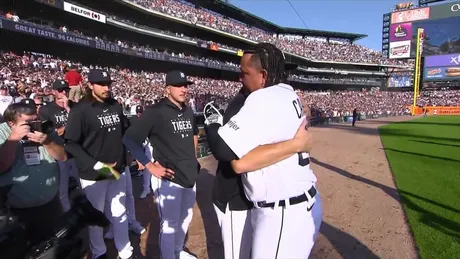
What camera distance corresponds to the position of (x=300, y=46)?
2398 inches

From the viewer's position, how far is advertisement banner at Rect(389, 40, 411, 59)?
5997cm

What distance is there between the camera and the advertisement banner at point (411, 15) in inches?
2343

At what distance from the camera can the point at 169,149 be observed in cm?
360

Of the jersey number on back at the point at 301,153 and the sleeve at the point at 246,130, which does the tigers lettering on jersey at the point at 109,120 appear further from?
the jersey number on back at the point at 301,153

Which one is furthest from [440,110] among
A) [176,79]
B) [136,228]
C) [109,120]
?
[109,120]

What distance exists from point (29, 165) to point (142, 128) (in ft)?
3.45

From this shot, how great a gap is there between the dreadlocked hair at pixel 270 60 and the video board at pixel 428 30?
6641cm

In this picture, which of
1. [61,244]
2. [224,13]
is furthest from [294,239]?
[224,13]

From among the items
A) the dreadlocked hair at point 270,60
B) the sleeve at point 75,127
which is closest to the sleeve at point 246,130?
the dreadlocked hair at point 270,60

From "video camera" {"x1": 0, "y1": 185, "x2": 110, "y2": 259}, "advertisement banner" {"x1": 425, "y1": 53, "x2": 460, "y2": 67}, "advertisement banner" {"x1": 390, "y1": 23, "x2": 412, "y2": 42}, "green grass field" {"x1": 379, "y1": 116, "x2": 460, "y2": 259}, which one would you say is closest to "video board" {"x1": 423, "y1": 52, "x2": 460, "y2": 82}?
"advertisement banner" {"x1": 425, "y1": 53, "x2": 460, "y2": 67}

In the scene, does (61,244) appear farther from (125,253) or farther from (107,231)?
(107,231)

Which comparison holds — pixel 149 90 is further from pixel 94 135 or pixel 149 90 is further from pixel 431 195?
pixel 94 135

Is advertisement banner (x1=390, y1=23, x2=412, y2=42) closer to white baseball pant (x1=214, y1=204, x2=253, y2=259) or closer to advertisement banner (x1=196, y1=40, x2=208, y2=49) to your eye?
advertisement banner (x1=196, y1=40, x2=208, y2=49)

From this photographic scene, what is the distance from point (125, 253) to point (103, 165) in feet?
3.67
